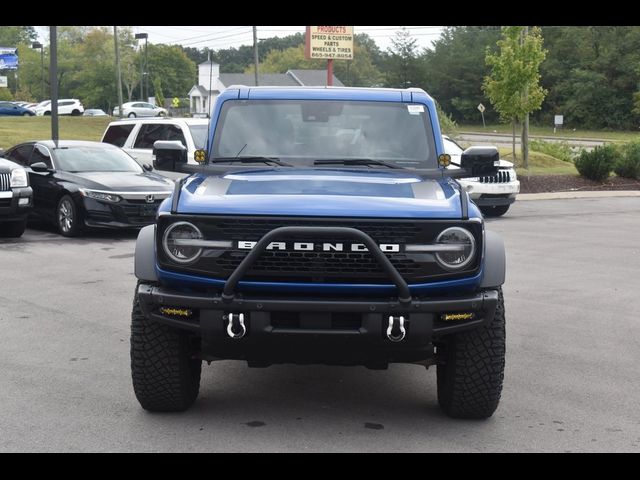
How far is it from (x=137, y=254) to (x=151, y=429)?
0.98 m

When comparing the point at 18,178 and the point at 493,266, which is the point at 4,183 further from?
the point at 493,266

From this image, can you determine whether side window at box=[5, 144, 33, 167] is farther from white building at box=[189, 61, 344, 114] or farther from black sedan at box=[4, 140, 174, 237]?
white building at box=[189, 61, 344, 114]

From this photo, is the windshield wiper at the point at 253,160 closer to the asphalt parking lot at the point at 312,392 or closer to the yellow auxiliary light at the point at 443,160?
the yellow auxiliary light at the point at 443,160

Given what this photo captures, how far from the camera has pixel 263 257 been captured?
5.25 meters

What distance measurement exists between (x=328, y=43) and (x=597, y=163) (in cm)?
1717

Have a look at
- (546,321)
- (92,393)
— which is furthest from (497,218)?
(92,393)

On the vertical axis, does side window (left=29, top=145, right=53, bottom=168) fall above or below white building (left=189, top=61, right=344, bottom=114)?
below

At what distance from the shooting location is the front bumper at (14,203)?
1431 centimetres

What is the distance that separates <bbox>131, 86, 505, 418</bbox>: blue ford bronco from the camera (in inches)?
203

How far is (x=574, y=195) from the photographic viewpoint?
84.7 feet

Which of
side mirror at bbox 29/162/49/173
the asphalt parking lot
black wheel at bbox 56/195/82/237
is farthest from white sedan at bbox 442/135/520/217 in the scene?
the asphalt parking lot

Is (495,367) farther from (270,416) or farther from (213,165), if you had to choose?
(213,165)

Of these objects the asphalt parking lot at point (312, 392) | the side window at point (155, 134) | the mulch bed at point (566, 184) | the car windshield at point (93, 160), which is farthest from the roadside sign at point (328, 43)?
the asphalt parking lot at point (312, 392)

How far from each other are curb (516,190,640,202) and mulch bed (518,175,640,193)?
0.81 metres
